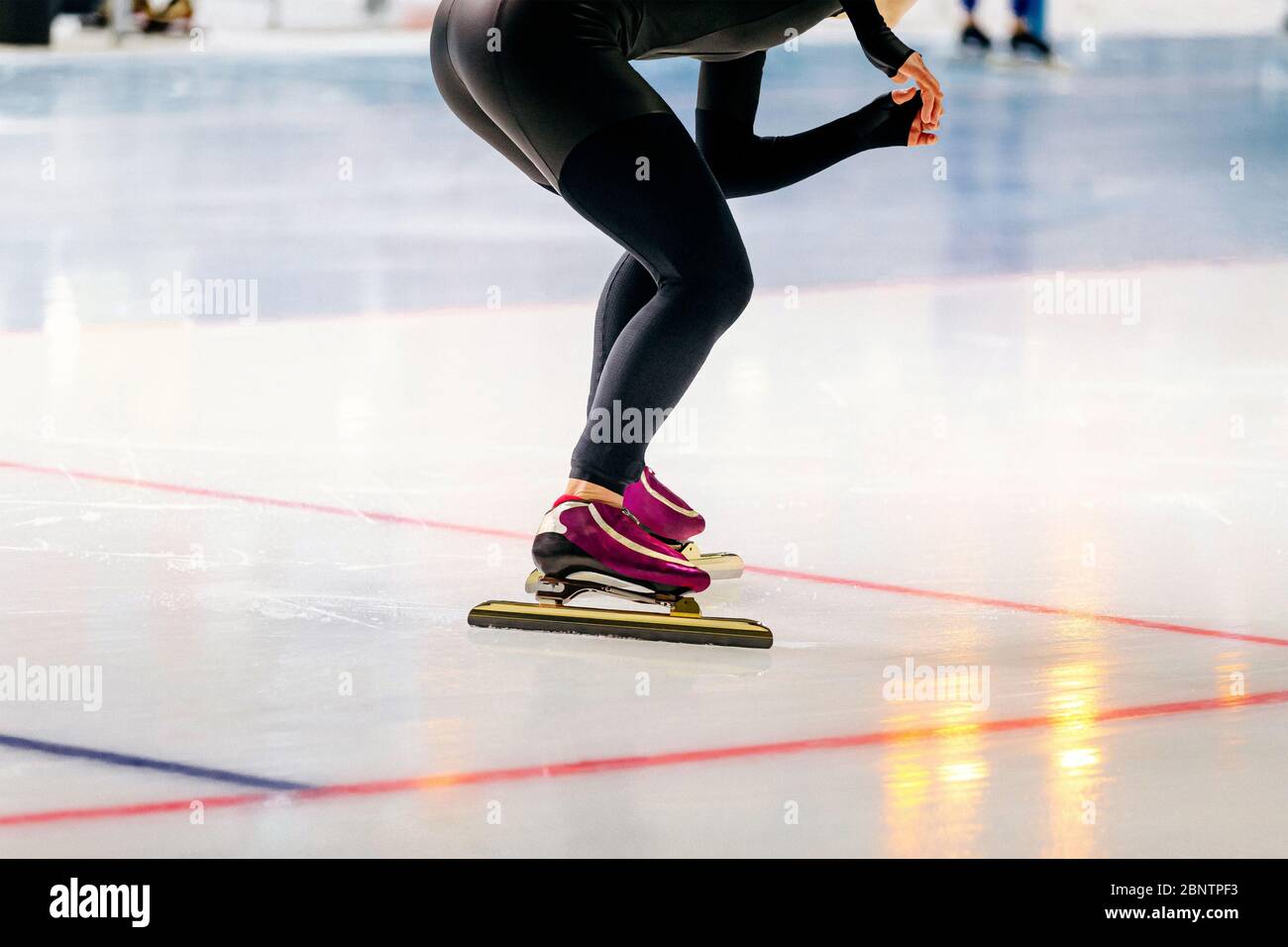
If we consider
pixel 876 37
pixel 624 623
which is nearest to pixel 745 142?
pixel 876 37

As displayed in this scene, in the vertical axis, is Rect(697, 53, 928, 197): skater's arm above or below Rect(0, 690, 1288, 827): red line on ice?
above

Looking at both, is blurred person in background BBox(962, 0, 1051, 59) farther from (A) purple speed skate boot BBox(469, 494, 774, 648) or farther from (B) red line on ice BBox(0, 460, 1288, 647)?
(A) purple speed skate boot BBox(469, 494, 774, 648)

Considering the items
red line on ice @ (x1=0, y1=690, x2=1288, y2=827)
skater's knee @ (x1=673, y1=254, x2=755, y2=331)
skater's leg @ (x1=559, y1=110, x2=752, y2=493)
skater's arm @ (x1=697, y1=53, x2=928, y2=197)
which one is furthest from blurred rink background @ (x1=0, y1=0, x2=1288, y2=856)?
skater's arm @ (x1=697, y1=53, x2=928, y2=197)

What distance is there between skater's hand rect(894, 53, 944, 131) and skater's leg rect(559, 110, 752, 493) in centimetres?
33

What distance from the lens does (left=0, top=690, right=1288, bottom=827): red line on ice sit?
235 centimetres

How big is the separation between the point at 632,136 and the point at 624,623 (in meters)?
0.72

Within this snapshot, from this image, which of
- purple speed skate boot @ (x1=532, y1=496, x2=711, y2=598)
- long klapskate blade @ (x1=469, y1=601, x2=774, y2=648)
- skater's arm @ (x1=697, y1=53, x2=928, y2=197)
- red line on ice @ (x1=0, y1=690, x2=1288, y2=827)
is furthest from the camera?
skater's arm @ (x1=697, y1=53, x2=928, y2=197)

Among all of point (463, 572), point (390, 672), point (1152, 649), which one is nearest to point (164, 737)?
point (390, 672)

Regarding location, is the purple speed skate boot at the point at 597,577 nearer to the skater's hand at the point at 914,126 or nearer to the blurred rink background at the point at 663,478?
the blurred rink background at the point at 663,478

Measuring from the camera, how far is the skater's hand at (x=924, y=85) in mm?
3295

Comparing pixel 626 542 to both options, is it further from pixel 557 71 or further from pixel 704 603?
pixel 557 71

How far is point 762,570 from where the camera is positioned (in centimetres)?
375

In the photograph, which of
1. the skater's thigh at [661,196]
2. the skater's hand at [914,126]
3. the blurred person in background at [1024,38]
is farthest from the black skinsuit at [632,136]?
the blurred person in background at [1024,38]

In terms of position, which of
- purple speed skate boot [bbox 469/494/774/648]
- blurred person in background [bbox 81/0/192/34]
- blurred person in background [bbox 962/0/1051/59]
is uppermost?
blurred person in background [bbox 81/0/192/34]
